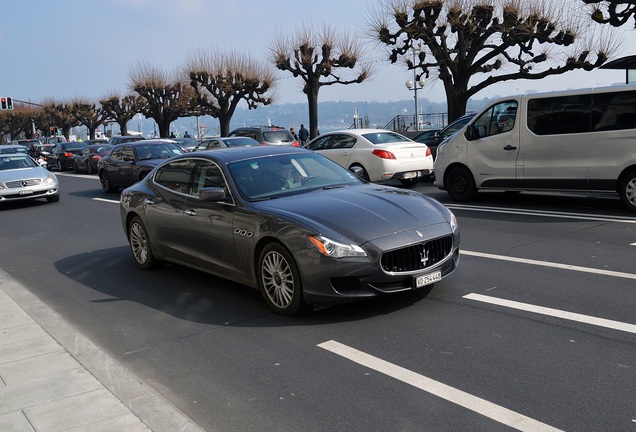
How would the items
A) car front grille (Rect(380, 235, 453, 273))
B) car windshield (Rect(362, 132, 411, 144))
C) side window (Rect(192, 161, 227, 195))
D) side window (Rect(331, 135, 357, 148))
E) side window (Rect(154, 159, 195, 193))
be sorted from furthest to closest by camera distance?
side window (Rect(331, 135, 357, 148))
car windshield (Rect(362, 132, 411, 144))
side window (Rect(154, 159, 195, 193))
side window (Rect(192, 161, 227, 195))
car front grille (Rect(380, 235, 453, 273))

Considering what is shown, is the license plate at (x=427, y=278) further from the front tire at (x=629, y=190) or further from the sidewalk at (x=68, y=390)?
the front tire at (x=629, y=190)

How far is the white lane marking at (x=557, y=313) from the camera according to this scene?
17.0 ft

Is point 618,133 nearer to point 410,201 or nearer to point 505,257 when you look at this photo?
point 505,257

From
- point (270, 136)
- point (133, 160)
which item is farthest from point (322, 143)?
point (270, 136)

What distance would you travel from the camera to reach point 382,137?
54.7 feet

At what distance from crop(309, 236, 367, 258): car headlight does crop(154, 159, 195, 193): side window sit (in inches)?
98.6

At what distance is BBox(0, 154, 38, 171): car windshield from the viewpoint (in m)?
18.9

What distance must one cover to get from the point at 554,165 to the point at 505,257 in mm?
4229

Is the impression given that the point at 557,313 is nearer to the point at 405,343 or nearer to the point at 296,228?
the point at 405,343

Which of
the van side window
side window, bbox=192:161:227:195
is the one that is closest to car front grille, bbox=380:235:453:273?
side window, bbox=192:161:227:195

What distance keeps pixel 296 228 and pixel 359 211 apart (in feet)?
2.07

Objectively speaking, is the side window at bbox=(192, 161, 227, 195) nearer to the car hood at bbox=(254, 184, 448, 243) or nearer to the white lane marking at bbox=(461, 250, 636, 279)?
the car hood at bbox=(254, 184, 448, 243)

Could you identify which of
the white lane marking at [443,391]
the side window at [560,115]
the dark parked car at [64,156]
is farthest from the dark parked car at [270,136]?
the white lane marking at [443,391]

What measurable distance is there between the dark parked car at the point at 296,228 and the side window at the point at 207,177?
0.01m
